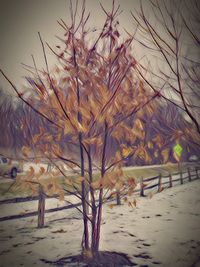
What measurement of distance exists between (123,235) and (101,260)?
0.86 ft

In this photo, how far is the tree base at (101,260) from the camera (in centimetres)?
194

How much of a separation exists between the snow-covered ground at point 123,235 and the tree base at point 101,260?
38mm

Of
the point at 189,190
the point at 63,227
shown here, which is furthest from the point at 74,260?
the point at 189,190

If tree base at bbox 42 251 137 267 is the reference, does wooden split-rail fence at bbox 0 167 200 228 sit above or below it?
above

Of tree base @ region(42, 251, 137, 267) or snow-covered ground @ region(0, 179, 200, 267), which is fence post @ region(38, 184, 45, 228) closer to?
snow-covered ground @ region(0, 179, 200, 267)

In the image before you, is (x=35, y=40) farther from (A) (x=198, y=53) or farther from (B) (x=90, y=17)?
(A) (x=198, y=53)

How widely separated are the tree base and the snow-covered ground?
0.04m

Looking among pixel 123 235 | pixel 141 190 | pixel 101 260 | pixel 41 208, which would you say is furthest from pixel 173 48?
pixel 101 260

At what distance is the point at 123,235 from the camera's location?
1.97 meters

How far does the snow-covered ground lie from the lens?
1.96m

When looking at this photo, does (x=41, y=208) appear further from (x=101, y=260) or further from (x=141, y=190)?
(x=141, y=190)

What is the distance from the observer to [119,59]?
2029 mm

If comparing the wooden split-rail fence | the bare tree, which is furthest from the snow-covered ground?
the bare tree

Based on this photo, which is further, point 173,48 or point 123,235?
point 173,48
